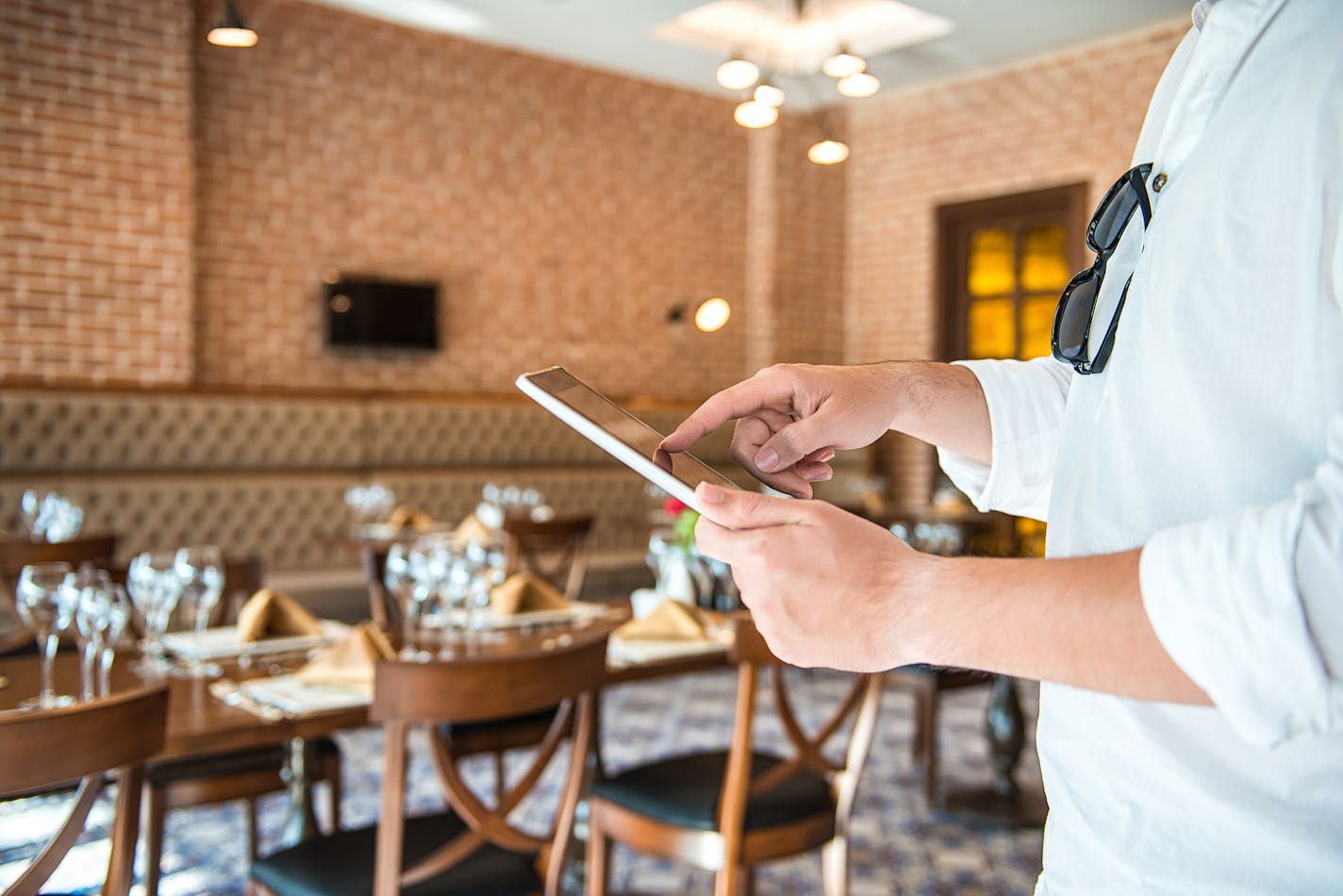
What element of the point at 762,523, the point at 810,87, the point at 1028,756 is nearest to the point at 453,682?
the point at 762,523

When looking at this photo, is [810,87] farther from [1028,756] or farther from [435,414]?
[1028,756]

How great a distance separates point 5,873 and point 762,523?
8.83 ft

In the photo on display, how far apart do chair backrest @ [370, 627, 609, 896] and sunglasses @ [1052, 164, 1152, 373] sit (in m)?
1.16

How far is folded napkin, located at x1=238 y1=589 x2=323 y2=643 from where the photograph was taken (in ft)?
8.38

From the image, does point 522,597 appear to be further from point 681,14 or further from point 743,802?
point 681,14

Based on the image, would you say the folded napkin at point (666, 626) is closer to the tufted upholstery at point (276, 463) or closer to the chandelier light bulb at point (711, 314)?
the tufted upholstery at point (276, 463)

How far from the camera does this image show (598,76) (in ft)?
25.5

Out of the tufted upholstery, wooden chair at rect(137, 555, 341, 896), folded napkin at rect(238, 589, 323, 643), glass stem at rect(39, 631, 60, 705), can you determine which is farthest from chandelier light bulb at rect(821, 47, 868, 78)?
glass stem at rect(39, 631, 60, 705)

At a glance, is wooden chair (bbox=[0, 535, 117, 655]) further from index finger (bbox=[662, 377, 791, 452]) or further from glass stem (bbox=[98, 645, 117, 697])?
index finger (bbox=[662, 377, 791, 452])

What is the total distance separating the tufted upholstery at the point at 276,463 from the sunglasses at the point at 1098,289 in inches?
179

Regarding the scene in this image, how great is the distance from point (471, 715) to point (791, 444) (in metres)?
1.00

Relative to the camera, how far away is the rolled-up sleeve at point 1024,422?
1.09m

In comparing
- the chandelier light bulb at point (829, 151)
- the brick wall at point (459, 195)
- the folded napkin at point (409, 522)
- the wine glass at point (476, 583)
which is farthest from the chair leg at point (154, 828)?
the chandelier light bulb at point (829, 151)

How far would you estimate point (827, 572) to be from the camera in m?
0.76
